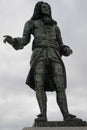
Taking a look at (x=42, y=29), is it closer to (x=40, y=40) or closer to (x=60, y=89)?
(x=40, y=40)

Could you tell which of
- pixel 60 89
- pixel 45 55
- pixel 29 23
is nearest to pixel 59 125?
pixel 60 89

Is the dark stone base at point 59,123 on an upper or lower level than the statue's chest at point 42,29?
lower

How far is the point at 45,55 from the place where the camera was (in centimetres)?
1266

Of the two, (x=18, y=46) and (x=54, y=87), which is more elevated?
(x=18, y=46)

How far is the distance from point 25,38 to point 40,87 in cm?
173

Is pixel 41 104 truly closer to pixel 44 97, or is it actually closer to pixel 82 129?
pixel 44 97

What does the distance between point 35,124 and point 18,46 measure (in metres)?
2.64

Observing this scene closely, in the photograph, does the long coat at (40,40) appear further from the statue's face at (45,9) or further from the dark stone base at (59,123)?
the dark stone base at (59,123)

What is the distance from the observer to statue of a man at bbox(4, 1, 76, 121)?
39.8ft

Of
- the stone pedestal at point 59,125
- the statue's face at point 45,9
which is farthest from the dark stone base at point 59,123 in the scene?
the statue's face at point 45,9

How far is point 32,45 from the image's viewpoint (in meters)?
13.1

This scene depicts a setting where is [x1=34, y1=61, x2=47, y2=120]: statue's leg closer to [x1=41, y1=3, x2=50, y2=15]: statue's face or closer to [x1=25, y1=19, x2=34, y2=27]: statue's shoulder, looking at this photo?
[x1=25, y1=19, x2=34, y2=27]: statue's shoulder

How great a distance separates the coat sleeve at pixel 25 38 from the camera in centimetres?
1293

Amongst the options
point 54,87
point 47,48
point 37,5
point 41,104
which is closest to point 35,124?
point 41,104
